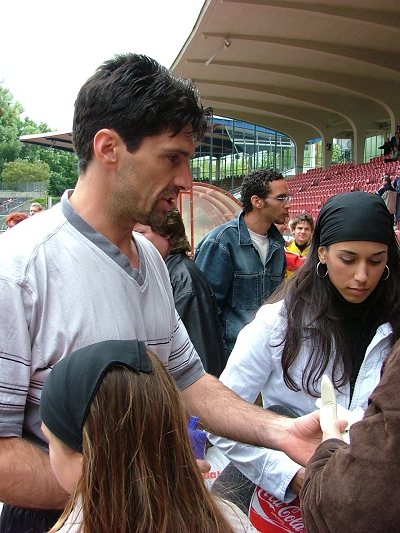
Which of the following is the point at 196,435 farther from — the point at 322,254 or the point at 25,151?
the point at 25,151

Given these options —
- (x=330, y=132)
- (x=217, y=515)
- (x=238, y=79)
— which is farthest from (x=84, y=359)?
(x=330, y=132)

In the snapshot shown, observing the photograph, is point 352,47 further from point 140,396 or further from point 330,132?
point 140,396

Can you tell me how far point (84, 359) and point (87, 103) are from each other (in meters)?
0.74

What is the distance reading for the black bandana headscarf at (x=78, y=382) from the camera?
1145 millimetres

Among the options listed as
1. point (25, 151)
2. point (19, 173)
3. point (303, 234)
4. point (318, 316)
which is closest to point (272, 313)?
point (318, 316)

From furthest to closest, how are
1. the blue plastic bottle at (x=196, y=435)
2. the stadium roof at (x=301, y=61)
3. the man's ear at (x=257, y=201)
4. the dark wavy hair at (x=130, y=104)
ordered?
the stadium roof at (x=301, y=61) < the man's ear at (x=257, y=201) < the blue plastic bottle at (x=196, y=435) < the dark wavy hair at (x=130, y=104)

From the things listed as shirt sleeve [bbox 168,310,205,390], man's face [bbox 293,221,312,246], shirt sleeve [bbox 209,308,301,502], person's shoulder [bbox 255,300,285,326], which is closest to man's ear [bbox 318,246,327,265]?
person's shoulder [bbox 255,300,285,326]

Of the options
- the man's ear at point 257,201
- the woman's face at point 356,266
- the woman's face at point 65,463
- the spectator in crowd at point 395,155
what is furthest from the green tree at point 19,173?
the woman's face at point 65,463

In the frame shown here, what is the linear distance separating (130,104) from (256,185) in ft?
10.6

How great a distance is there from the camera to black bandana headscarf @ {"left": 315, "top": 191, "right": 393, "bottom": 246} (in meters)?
2.12

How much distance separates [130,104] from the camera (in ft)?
5.05

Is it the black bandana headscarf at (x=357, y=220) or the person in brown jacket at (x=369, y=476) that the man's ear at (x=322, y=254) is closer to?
the black bandana headscarf at (x=357, y=220)

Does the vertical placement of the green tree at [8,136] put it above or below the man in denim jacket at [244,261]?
above

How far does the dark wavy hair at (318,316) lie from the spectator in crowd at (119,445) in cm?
95
